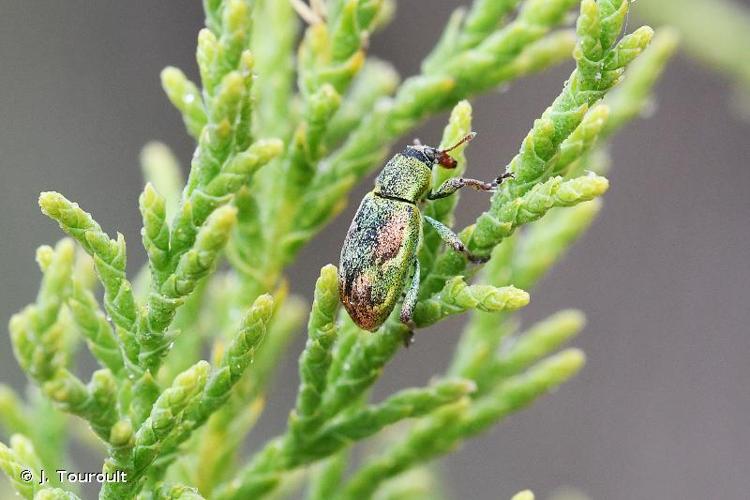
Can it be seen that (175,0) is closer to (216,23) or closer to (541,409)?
(541,409)

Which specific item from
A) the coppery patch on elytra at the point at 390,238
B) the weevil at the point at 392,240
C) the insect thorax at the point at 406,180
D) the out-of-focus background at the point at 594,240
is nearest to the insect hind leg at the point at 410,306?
the weevil at the point at 392,240

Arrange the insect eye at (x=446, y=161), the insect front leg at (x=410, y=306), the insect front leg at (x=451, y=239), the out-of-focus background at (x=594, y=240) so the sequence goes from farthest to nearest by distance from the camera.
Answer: the out-of-focus background at (x=594, y=240) → the insect eye at (x=446, y=161) → the insect front leg at (x=410, y=306) → the insect front leg at (x=451, y=239)

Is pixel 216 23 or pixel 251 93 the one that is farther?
pixel 216 23

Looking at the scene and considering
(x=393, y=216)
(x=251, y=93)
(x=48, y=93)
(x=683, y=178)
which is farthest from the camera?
(x=683, y=178)

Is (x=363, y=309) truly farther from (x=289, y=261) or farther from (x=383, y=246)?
(x=289, y=261)

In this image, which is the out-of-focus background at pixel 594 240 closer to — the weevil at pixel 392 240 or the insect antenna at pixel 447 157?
the weevil at pixel 392 240

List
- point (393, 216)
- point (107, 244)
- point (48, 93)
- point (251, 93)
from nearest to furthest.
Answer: point (107, 244) → point (251, 93) → point (393, 216) → point (48, 93)

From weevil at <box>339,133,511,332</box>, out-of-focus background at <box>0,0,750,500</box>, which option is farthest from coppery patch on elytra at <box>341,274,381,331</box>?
out-of-focus background at <box>0,0,750,500</box>

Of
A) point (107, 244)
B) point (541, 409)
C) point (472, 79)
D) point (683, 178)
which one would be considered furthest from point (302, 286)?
point (107, 244)
